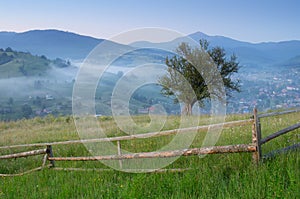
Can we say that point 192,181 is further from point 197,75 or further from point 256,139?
point 197,75

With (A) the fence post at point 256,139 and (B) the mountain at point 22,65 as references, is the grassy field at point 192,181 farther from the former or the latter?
(B) the mountain at point 22,65

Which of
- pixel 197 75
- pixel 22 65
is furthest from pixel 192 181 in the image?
pixel 22 65

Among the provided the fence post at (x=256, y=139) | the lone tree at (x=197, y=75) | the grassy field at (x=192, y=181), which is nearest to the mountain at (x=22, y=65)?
the lone tree at (x=197, y=75)

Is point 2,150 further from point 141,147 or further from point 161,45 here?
point 161,45

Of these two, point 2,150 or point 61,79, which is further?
point 61,79

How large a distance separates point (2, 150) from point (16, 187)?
628 cm

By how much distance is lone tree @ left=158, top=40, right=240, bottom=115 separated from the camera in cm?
2317

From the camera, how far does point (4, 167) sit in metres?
10.4

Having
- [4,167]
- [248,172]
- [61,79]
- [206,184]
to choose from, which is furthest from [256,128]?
[61,79]

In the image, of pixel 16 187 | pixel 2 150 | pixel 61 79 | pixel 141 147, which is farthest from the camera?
pixel 61 79

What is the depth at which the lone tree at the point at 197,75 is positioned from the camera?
76.0ft

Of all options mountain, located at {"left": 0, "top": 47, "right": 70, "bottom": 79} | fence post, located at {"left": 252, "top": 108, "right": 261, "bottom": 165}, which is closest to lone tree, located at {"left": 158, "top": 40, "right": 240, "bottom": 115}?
fence post, located at {"left": 252, "top": 108, "right": 261, "bottom": 165}

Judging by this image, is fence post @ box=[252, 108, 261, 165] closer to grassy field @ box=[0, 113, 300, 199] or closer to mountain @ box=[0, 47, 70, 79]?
grassy field @ box=[0, 113, 300, 199]

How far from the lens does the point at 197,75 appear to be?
2334 centimetres
